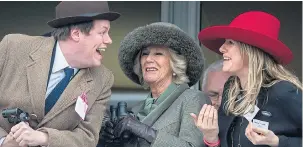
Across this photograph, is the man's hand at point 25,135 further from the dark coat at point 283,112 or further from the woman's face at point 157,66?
the dark coat at point 283,112

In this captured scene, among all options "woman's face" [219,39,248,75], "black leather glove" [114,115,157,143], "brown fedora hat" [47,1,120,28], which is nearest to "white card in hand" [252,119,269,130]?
"woman's face" [219,39,248,75]

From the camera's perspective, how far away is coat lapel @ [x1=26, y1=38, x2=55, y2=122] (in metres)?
2.92

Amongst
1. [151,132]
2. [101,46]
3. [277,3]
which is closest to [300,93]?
[151,132]

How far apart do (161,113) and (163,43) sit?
0.33 meters

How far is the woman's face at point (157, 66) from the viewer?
3326 mm

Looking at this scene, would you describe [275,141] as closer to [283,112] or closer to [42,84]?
[283,112]

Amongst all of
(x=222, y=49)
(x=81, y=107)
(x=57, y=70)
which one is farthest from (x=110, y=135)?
(x=222, y=49)

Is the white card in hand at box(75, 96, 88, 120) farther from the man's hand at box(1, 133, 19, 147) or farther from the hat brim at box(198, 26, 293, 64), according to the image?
the hat brim at box(198, 26, 293, 64)

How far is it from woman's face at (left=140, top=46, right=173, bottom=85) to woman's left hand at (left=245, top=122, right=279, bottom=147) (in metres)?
0.75

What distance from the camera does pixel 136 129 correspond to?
3043 millimetres

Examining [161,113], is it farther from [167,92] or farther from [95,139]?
[95,139]

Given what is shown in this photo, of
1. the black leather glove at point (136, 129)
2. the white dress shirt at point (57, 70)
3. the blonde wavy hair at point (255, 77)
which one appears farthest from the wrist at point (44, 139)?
the blonde wavy hair at point (255, 77)

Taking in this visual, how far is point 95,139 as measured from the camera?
3.05 meters

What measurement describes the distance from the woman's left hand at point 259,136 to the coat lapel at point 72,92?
2.44 ft
